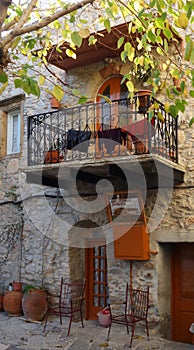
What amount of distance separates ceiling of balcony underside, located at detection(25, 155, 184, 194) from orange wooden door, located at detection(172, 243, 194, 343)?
1.34 m

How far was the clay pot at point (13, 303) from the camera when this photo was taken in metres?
8.43

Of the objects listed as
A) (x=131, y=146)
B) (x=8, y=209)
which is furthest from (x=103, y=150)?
(x=8, y=209)

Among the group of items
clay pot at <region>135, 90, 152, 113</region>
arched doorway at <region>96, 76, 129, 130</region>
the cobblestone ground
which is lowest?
the cobblestone ground

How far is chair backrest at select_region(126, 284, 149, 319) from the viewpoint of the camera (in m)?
7.17

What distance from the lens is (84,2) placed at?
4.78 m

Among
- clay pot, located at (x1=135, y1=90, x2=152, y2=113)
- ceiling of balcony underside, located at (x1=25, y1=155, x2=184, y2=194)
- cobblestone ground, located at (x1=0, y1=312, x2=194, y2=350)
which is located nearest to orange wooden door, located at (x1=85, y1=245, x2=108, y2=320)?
cobblestone ground, located at (x1=0, y1=312, x2=194, y2=350)

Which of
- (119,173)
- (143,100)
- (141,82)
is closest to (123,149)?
(119,173)

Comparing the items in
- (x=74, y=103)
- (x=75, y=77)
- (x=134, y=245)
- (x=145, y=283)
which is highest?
(x=75, y=77)

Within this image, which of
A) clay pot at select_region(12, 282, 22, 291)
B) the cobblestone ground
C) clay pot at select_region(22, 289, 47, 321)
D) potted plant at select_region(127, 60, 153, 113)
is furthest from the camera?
clay pot at select_region(12, 282, 22, 291)

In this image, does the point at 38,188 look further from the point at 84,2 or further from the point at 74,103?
the point at 84,2

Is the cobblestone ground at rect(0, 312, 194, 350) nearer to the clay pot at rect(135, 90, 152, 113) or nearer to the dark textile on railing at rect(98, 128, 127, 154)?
the dark textile on railing at rect(98, 128, 127, 154)

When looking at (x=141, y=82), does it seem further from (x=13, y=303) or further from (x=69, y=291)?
(x=13, y=303)

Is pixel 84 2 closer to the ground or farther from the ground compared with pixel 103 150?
farther from the ground

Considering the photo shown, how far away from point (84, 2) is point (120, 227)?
12.6ft
